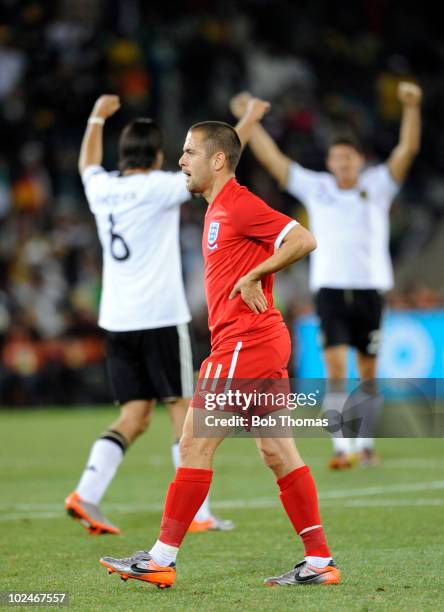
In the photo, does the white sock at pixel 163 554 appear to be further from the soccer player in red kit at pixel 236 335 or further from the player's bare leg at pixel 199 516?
the player's bare leg at pixel 199 516

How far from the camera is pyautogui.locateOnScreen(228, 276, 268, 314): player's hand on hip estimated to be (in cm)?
522

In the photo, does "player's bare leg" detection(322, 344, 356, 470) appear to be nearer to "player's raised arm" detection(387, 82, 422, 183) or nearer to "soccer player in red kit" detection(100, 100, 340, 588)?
"player's raised arm" detection(387, 82, 422, 183)

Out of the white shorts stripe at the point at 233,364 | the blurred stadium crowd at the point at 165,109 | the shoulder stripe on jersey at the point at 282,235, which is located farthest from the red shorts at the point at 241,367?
the blurred stadium crowd at the point at 165,109

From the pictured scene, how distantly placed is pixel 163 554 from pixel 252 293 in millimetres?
1224

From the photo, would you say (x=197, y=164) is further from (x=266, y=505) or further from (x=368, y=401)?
(x=368, y=401)

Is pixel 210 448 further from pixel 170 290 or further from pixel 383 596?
pixel 170 290

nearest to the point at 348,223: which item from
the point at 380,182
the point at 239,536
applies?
the point at 380,182

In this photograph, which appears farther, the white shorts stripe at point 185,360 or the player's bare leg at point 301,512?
the white shorts stripe at point 185,360

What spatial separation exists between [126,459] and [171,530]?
6134 mm

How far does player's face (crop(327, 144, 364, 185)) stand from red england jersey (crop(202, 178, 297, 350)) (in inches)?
185

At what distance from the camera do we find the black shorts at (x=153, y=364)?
7332mm

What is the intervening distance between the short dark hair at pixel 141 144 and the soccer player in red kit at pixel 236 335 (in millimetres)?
1864

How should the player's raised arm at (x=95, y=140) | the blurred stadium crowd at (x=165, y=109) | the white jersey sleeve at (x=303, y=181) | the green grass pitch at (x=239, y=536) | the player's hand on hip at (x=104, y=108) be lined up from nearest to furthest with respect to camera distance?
the green grass pitch at (x=239, y=536) → the player's raised arm at (x=95, y=140) → the player's hand on hip at (x=104, y=108) → the white jersey sleeve at (x=303, y=181) → the blurred stadium crowd at (x=165, y=109)

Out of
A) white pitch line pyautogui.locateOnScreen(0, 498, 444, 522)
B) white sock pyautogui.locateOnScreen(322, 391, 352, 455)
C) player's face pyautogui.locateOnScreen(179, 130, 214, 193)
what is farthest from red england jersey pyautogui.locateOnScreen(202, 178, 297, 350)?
white sock pyautogui.locateOnScreen(322, 391, 352, 455)
